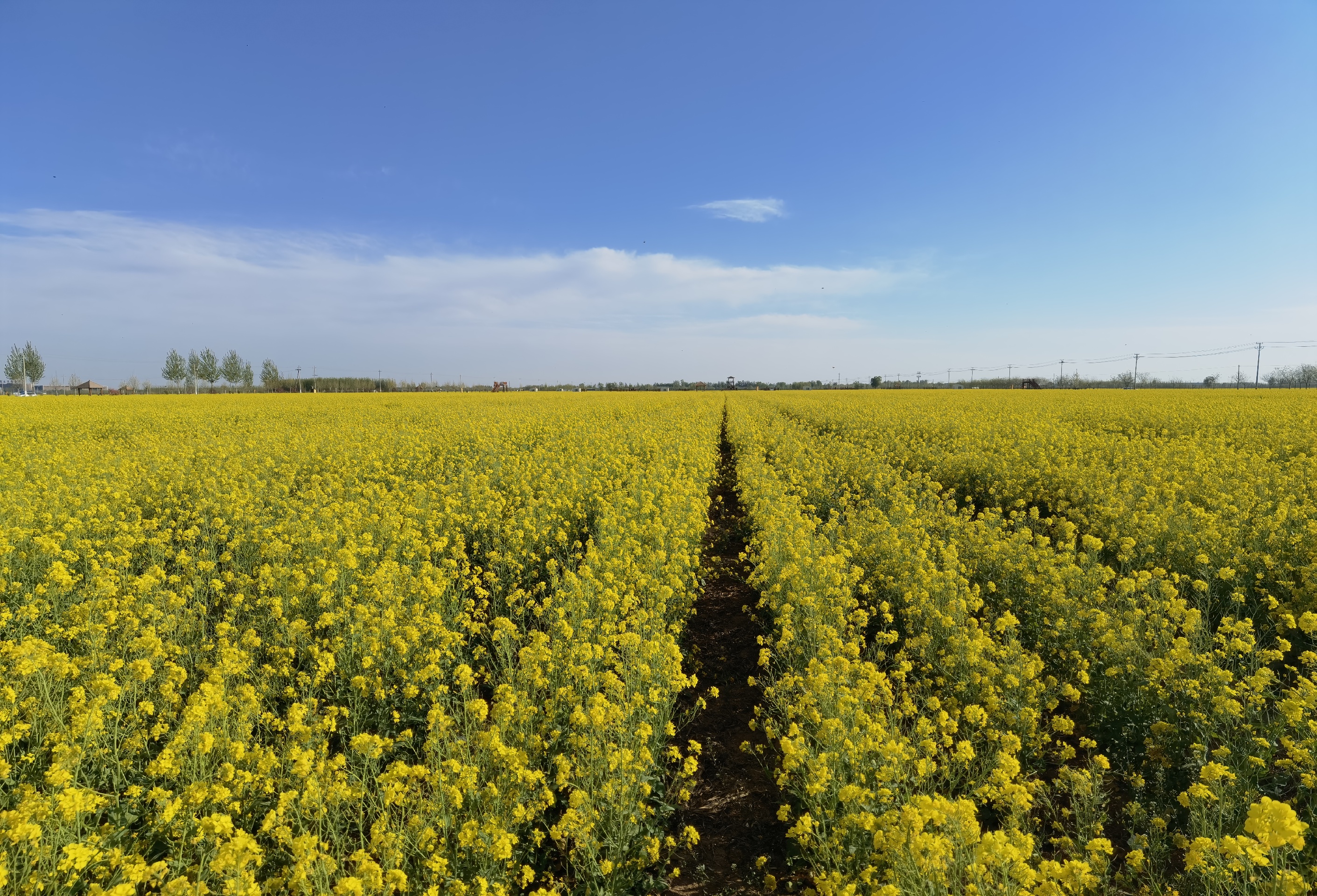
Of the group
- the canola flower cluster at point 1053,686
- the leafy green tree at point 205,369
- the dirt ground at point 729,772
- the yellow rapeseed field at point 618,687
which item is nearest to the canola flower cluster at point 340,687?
the yellow rapeseed field at point 618,687

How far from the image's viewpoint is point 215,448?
12781 millimetres

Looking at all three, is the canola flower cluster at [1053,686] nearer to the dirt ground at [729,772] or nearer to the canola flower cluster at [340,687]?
the dirt ground at [729,772]

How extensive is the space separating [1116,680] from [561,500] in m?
6.59

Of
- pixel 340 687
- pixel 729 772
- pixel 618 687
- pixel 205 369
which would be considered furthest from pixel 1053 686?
pixel 205 369

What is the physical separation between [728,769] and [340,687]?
3056mm

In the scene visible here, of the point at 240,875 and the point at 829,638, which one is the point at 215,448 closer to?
the point at 240,875

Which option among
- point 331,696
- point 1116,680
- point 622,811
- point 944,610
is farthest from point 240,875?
point 1116,680

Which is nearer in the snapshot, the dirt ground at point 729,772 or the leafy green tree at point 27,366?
the dirt ground at point 729,772

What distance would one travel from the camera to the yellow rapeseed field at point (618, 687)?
279cm

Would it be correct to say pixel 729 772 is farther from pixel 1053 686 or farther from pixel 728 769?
pixel 1053 686

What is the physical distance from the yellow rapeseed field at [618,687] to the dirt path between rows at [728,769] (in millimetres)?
172

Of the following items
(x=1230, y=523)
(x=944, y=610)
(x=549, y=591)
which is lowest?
(x=549, y=591)

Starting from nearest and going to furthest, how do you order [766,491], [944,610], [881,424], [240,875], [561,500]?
[240,875] < [944,610] < [561,500] < [766,491] < [881,424]

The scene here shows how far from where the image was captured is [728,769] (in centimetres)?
438
